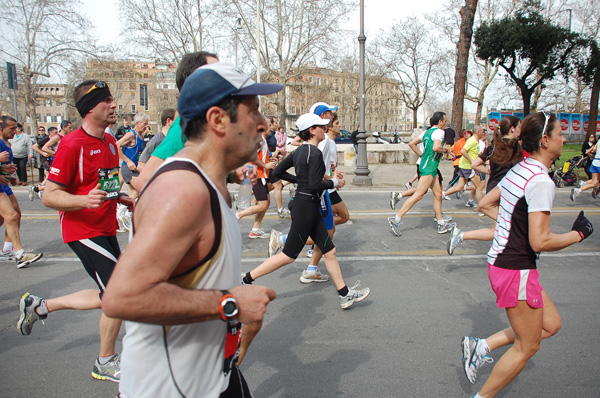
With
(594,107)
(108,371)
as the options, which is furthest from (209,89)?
(594,107)

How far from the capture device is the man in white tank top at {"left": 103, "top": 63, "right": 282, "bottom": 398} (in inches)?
49.1

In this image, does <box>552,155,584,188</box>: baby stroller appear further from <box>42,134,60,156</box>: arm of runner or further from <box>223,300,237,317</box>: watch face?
<box>42,134,60,156</box>: arm of runner

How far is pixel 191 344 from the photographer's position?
146cm

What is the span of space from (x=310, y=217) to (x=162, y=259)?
3407mm

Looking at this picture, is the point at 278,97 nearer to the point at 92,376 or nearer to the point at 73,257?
the point at 73,257

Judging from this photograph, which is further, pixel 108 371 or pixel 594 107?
pixel 594 107

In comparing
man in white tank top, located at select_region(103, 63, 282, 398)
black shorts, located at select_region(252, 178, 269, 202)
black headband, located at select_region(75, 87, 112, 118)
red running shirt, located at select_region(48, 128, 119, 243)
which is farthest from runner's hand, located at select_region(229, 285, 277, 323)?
black shorts, located at select_region(252, 178, 269, 202)

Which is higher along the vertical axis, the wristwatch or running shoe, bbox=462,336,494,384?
the wristwatch

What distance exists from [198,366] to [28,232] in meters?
8.20

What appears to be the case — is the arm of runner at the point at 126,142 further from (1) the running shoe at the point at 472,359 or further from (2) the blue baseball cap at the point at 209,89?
(2) the blue baseball cap at the point at 209,89

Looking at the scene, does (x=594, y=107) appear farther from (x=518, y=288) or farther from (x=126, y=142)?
(x=518, y=288)

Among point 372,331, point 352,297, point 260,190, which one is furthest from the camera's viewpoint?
point 260,190

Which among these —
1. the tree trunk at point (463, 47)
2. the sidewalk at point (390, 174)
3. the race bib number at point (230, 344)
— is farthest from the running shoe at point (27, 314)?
the tree trunk at point (463, 47)

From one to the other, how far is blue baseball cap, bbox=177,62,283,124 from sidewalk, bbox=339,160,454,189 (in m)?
12.7
